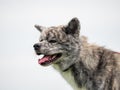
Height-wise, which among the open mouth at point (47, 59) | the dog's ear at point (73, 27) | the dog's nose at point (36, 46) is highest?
the dog's ear at point (73, 27)

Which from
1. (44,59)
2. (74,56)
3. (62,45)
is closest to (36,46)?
(44,59)

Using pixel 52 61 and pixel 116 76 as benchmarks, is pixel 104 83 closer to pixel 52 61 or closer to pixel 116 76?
pixel 116 76

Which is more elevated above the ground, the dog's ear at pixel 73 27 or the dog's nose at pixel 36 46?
the dog's ear at pixel 73 27

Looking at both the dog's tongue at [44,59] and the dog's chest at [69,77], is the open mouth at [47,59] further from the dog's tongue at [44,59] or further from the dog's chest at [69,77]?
the dog's chest at [69,77]

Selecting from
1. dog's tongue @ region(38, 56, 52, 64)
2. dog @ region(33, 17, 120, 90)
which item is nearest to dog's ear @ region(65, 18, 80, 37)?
dog @ region(33, 17, 120, 90)

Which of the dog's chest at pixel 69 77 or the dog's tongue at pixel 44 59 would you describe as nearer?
the dog's tongue at pixel 44 59

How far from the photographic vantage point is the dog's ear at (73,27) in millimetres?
20734

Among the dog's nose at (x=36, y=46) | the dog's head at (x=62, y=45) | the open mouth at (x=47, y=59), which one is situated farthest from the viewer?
the dog's head at (x=62, y=45)

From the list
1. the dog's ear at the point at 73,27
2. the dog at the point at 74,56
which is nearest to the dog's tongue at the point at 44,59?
the dog at the point at 74,56

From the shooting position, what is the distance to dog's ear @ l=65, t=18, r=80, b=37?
20734 millimetres

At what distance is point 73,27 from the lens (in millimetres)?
20766

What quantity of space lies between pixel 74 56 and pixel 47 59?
45.4 inches

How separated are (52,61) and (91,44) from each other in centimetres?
200

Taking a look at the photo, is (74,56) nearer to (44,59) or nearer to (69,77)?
(69,77)
